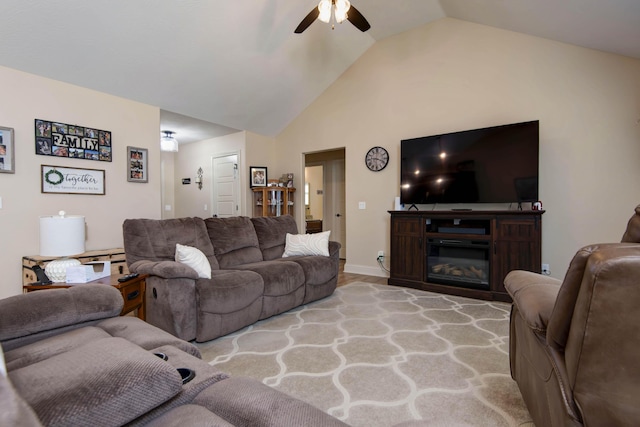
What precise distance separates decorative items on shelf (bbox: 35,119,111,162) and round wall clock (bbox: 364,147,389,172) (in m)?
3.51

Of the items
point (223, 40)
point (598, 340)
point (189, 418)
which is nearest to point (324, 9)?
point (223, 40)

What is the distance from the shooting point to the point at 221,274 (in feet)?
8.71

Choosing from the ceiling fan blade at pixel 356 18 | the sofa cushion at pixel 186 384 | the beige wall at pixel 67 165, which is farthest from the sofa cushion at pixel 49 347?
the ceiling fan blade at pixel 356 18

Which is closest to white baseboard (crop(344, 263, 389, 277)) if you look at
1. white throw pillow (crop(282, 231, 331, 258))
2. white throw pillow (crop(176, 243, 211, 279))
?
white throw pillow (crop(282, 231, 331, 258))

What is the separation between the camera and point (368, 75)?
483 centimetres

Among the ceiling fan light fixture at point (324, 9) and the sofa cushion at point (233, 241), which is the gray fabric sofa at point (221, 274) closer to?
the sofa cushion at point (233, 241)

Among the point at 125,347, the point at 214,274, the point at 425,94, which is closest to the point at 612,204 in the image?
the point at 425,94

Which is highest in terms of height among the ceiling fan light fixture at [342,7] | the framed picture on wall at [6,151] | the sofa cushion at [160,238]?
the ceiling fan light fixture at [342,7]

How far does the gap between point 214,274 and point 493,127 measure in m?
3.49

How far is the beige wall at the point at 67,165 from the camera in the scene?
2.98 meters

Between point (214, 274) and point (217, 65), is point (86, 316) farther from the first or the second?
point (217, 65)

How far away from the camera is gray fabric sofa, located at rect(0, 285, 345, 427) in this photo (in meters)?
0.63

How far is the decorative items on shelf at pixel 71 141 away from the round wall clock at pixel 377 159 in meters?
3.51

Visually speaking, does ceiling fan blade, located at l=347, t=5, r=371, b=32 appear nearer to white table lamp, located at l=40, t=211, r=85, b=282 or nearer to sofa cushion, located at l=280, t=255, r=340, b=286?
sofa cushion, located at l=280, t=255, r=340, b=286
